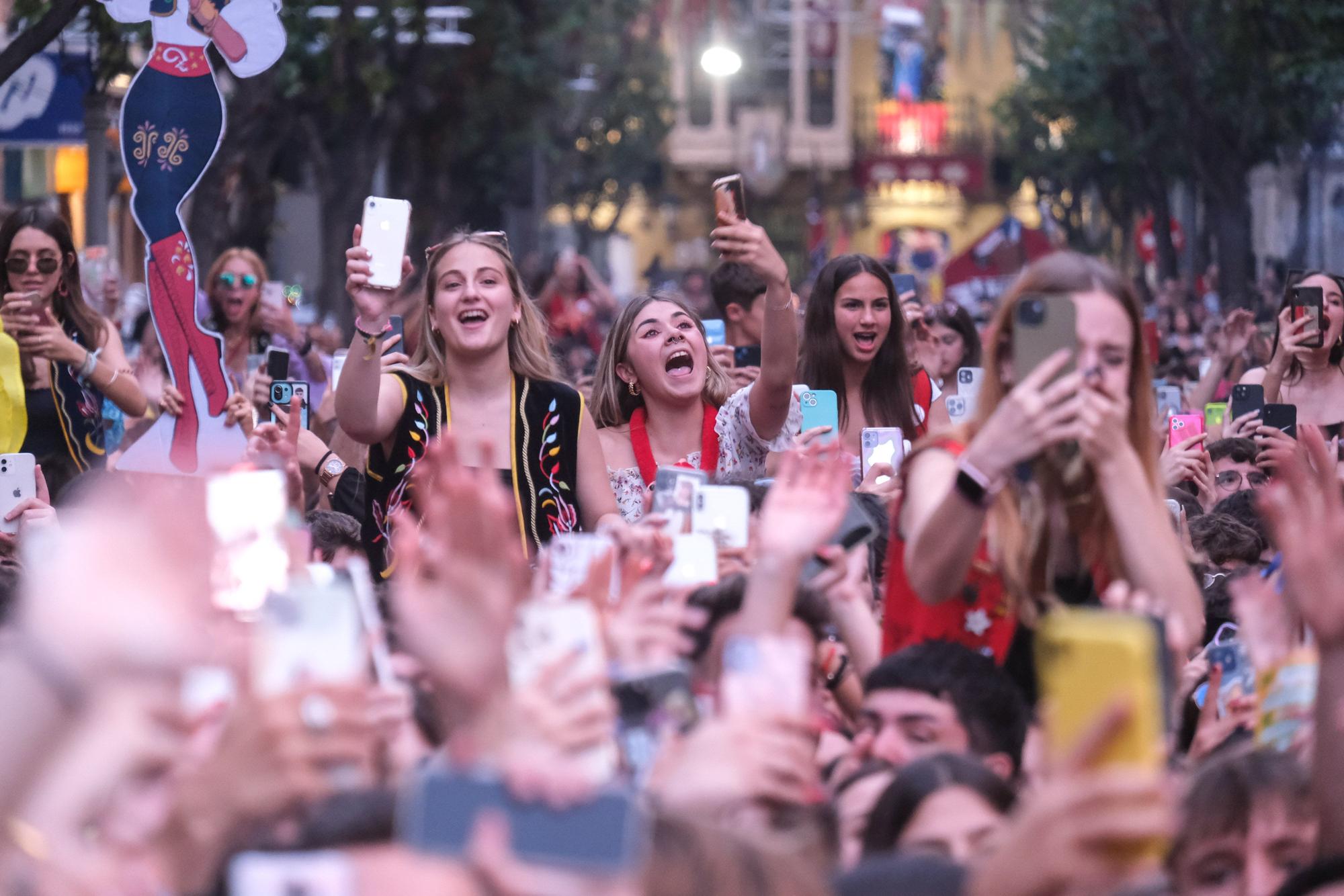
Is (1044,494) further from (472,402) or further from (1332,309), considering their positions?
(1332,309)

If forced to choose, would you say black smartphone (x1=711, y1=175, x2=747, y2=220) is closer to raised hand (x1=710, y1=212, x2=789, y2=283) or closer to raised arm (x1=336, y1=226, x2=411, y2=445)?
raised hand (x1=710, y1=212, x2=789, y2=283)

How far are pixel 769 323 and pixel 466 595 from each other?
3.55 metres

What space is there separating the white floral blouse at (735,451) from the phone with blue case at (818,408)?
4cm

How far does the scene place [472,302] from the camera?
223 inches

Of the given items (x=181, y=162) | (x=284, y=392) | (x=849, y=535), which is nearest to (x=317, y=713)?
(x=849, y=535)

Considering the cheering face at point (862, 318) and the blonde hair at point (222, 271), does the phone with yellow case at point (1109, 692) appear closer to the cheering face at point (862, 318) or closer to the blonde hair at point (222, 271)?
the cheering face at point (862, 318)

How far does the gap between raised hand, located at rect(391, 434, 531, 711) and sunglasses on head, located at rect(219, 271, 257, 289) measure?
687cm

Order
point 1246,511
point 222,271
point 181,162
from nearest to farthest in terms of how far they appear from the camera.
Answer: point 1246,511, point 181,162, point 222,271

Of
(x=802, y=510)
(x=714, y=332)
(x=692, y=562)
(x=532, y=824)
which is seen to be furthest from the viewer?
(x=714, y=332)

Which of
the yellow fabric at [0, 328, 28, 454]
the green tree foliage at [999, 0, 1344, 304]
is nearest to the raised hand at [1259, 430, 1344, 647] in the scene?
the yellow fabric at [0, 328, 28, 454]

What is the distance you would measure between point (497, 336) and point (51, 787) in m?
3.48

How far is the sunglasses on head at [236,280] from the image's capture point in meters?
9.42

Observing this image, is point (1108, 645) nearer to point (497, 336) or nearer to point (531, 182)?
point (497, 336)

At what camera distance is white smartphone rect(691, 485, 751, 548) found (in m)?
4.27
